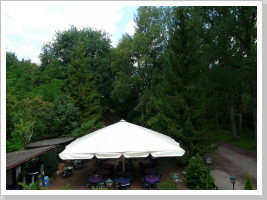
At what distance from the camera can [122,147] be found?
788cm

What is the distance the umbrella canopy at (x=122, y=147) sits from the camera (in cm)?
767

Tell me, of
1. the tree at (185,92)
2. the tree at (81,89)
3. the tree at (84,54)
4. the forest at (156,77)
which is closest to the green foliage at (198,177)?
the forest at (156,77)

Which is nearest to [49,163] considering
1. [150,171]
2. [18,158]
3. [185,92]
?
[18,158]

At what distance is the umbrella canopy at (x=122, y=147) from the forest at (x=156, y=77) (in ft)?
13.9

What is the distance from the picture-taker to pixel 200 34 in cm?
1872

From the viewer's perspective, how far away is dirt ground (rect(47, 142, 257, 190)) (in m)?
9.46

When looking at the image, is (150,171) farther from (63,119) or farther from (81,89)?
(81,89)

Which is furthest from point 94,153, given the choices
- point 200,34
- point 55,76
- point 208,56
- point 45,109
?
point 55,76

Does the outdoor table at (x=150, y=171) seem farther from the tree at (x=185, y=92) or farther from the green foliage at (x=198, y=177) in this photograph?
the tree at (x=185, y=92)

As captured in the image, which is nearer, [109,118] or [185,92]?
[185,92]

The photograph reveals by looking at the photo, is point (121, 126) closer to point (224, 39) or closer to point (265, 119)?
point (265, 119)

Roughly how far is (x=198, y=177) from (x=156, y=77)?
41.5 feet

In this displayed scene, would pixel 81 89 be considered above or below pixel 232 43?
below

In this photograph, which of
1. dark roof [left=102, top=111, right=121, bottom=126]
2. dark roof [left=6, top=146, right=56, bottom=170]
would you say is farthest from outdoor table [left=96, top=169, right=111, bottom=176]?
dark roof [left=102, top=111, right=121, bottom=126]
